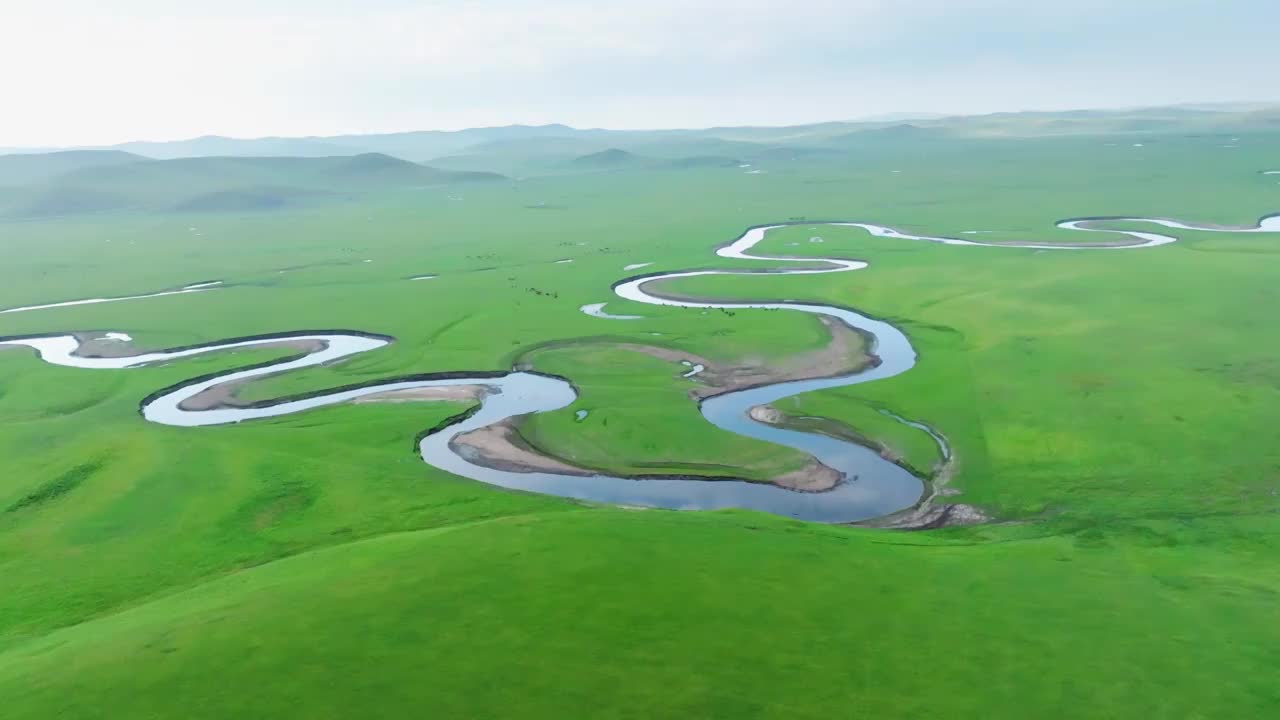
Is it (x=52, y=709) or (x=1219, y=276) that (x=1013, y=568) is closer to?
(x=52, y=709)

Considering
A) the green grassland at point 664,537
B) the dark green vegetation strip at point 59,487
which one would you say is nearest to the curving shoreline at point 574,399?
the green grassland at point 664,537

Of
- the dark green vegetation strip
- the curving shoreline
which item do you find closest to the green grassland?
the dark green vegetation strip

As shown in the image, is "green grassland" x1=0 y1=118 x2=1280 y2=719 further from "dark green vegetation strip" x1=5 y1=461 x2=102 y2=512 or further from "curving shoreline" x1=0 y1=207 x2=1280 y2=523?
"curving shoreline" x1=0 y1=207 x2=1280 y2=523

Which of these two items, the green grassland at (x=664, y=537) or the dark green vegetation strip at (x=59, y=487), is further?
the dark green vegetation strip at (x=59, y=487)

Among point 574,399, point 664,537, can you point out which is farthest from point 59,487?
point 664,537

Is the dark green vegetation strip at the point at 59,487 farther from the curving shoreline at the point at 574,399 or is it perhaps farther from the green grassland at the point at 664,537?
the curving shoreline at the point at 574,399

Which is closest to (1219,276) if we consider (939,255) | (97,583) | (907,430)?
(939,255)
